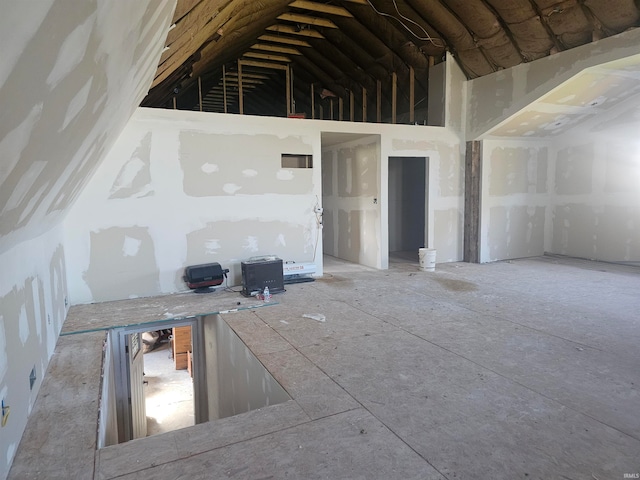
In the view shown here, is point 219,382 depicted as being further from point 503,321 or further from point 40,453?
point 503,321

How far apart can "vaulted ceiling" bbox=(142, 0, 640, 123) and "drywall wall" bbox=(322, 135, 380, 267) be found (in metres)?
1.10

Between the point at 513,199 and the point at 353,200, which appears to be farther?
the point at 513,199

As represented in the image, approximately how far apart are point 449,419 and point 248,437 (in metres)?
1.22

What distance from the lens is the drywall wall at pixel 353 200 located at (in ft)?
23.4

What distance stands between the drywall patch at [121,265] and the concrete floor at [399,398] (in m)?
0.23

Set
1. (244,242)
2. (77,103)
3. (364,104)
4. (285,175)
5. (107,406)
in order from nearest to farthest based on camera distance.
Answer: (77,103), (107,406), (244,242), (285,175), (364,104)

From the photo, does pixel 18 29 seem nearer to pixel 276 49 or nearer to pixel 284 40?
pixel 284 40

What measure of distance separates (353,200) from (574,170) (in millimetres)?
4277

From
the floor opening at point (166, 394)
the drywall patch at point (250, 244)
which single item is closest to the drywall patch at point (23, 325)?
the drywall patch at point (250, 244)

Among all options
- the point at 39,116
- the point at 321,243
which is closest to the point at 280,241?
the point at 321,243

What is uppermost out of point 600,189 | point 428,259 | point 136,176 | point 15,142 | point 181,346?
point 136,176

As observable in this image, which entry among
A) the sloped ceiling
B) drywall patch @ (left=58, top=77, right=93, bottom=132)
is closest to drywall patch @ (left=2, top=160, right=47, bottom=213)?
the sloped ceiling

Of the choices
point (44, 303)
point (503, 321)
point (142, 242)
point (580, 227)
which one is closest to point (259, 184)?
point (142, 242)

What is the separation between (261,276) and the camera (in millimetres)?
5449
